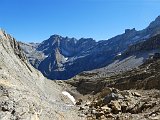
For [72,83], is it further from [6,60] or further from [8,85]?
[8,85]

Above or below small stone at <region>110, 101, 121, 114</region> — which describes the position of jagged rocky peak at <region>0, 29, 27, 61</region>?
above

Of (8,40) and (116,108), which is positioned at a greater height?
(8,40)

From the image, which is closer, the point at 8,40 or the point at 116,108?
the point at 116,108

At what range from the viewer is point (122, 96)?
4666 centimetres

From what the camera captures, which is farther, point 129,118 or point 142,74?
point 142,74

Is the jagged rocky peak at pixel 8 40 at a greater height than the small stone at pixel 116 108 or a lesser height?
greater

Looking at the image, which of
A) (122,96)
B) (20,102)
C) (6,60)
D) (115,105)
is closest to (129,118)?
(115,105)

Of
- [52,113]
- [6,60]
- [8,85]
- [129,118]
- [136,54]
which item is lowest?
[129,118]

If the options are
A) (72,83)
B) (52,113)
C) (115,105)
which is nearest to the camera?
(52,113)

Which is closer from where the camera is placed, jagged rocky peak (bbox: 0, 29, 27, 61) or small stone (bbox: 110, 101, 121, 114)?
small stone (bbox: 110, 101, 121, 114)

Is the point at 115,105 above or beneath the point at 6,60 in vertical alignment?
beneath

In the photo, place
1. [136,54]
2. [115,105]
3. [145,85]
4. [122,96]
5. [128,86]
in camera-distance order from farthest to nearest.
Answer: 1. [136,54]
2. [128,86]
3. [145,85]
4. [122,96]
5. [115,105]

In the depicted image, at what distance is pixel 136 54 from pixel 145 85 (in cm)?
11964

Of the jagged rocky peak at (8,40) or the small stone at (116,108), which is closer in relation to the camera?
the small stone at (116,108)
